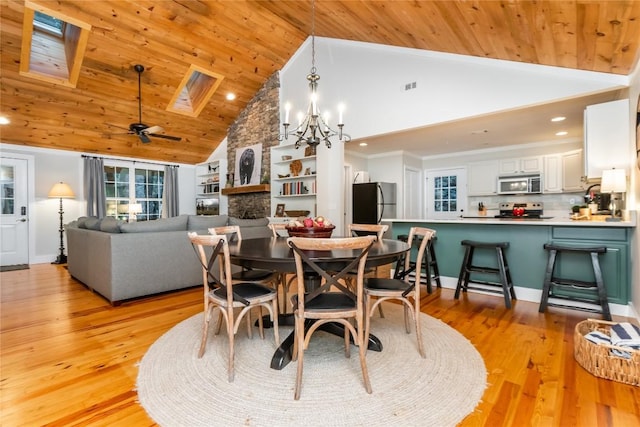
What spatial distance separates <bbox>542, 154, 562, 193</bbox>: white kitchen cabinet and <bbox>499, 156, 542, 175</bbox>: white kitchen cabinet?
4.8 inches

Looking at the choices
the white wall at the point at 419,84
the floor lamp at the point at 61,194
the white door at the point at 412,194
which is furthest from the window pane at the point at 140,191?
the white door at the point at 412,194

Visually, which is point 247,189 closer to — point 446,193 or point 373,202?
point 373,202

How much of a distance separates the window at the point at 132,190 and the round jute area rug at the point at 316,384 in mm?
6192

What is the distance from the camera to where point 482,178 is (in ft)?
21.2

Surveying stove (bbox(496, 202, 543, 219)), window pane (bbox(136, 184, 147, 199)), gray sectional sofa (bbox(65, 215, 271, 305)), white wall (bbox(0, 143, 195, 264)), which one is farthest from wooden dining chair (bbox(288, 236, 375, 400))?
window pane (bbox(136, 184, 147, 199))

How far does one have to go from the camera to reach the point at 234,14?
15.7 feet

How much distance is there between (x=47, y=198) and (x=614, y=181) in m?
9.08

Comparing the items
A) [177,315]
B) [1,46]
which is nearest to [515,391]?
[177,315]

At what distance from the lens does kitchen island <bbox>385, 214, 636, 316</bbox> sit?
2.91 metres

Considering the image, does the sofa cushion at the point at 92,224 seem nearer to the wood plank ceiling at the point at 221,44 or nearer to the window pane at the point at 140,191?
the wood plank ceiling at the point at 221,44

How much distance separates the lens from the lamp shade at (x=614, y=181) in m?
2.81

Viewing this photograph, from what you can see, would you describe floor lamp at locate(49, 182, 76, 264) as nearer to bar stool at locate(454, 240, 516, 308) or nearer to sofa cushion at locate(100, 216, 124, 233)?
sofa cushion at locate(100, 216, 124, 233)

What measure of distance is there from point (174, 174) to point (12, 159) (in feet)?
9.99

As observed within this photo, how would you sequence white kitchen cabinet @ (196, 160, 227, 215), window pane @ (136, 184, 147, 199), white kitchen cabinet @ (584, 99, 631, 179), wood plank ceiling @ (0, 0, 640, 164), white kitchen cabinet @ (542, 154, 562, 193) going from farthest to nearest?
white kitchen cabinet @ (196, 160, 227, 215), window pane @ (136, 184, 147, 199), white kitchen cabinet @ (542, 154, 562, 193), white kitchen cabinet @ (584, 99, 631, 179), wood plank ceiling @ (0, 0, 640, 164)
